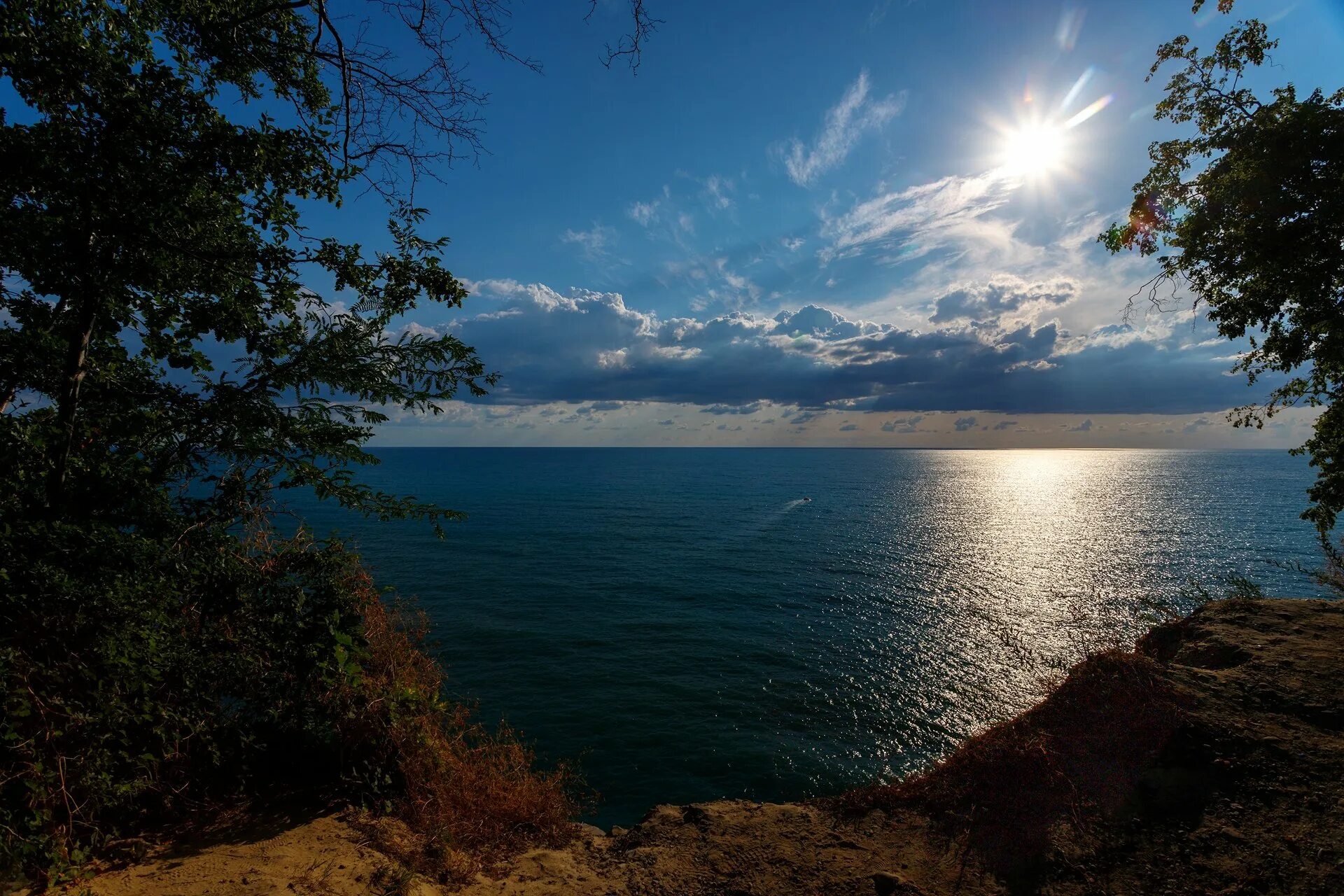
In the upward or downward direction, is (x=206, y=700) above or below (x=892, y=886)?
above

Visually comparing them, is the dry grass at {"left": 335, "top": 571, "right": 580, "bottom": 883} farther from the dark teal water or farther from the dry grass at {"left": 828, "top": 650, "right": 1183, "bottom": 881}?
the dark teal water

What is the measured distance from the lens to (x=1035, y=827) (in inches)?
355

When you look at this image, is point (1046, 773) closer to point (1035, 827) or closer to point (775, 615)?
point (1035, 827)

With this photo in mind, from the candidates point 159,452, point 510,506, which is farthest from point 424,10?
point 510,506

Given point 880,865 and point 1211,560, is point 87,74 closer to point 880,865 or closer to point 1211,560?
point 880,865

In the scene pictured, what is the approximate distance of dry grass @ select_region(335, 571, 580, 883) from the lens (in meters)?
8.46

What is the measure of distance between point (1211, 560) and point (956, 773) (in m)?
63.6

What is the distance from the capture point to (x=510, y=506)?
89500 millimetres

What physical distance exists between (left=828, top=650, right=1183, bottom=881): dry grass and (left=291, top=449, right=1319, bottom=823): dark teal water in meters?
8.75

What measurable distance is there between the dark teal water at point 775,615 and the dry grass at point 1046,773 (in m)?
8.75

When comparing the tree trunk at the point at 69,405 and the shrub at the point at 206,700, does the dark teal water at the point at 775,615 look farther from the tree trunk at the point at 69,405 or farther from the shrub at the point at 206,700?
the tree trunk at the point at 69,405

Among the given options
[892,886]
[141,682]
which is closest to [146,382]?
[141,682]

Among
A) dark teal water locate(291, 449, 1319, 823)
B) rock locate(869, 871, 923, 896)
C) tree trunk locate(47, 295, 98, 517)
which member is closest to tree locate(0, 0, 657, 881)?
tree trunk locate(47, 295, 98, 517)

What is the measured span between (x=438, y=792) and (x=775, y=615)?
3013cm
